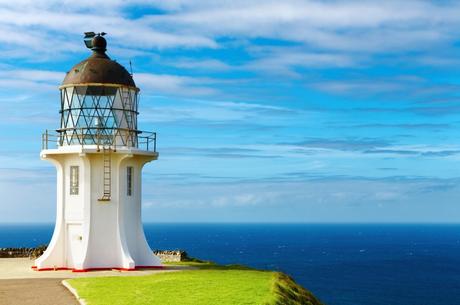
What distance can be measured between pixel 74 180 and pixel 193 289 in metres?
11.3

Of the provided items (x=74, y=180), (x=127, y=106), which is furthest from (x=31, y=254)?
(x=127, y=106)

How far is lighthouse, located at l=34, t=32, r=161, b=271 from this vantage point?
1229 inches

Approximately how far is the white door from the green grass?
5.10 meters

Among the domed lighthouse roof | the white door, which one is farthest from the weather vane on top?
the white door

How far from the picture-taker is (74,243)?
31766 millimetres

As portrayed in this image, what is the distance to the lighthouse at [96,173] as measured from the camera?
102 ft

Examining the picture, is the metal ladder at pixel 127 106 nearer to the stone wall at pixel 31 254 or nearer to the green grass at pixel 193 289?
the green grass at pixel 193 289

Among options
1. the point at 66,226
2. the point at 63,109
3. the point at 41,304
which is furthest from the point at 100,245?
the point at 41,304

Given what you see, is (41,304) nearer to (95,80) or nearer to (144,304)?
(144,304)

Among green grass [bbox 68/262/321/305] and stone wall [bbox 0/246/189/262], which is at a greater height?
stone wall [bbox 0/246/189/262]

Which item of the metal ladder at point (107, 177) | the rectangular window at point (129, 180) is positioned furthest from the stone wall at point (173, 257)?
the metal ladder at point (107, 177)

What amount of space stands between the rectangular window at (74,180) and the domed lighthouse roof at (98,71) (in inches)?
160

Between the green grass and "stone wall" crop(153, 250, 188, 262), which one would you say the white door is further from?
"stone wall" crop(153, 250, 188, 262)

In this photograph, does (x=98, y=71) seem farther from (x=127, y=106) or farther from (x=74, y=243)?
(x=74, y=243)
